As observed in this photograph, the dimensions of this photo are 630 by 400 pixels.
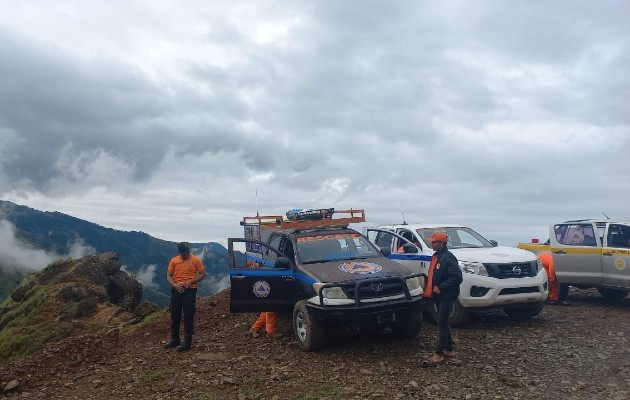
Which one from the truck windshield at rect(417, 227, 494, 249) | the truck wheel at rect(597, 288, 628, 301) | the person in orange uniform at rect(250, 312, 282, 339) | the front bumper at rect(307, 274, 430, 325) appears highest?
the truck windshield at rect(417, 227, 494, 249)

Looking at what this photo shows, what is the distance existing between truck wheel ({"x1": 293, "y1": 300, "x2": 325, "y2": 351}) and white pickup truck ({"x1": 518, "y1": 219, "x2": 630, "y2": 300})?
6507 mm

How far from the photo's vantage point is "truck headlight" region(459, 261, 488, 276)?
31.2ft

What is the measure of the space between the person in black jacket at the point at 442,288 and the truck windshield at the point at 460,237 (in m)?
3.07

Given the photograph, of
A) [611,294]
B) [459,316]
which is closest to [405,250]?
[459,316]

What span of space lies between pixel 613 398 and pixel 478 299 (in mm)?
3304

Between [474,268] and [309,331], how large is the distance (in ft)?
10.8

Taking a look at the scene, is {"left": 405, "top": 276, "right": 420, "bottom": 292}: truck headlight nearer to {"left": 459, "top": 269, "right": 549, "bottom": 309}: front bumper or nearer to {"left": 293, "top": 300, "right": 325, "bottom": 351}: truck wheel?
{"left": 459, "top": 269, "right": 549, "bottom": 309}: front bumper

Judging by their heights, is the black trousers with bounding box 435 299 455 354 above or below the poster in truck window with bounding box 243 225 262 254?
below

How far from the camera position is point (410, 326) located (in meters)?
8.68

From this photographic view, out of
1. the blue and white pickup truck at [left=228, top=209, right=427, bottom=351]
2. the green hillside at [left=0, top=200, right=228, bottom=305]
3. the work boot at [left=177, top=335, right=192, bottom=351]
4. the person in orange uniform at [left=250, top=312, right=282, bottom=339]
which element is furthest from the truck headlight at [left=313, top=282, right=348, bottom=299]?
the green hillside at [left=0, top=200, right=228, bottom=305]

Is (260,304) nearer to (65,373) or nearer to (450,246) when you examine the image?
(65,373)

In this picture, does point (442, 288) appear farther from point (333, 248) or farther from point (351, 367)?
point (333, 248)

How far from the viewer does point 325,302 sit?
26.1 ft

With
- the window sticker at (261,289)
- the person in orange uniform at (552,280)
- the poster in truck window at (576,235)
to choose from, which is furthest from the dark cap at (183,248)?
the poster in truck window at (576,235)
